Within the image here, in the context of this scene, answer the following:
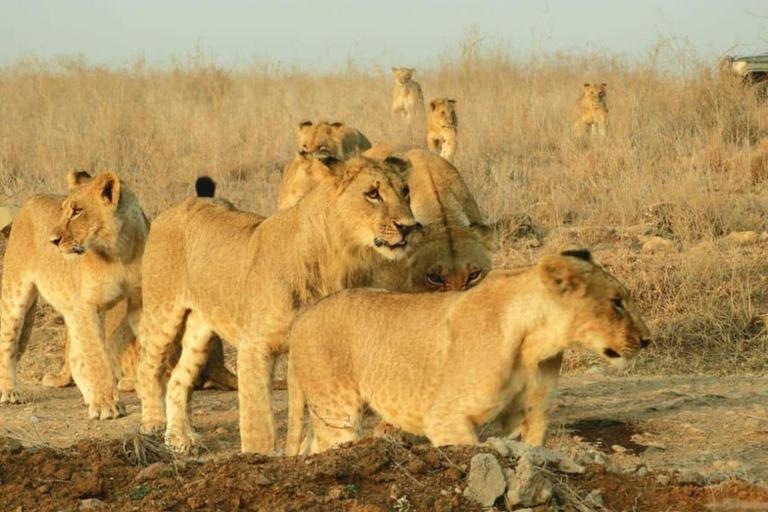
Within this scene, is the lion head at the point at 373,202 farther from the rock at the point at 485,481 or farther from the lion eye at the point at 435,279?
the rock at the point at 485,481

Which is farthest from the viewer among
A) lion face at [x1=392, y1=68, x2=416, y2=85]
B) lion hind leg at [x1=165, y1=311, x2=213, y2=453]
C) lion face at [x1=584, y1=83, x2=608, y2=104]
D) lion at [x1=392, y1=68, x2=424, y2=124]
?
lion face at [x1=392, y1=68, x2=416, y2=85]

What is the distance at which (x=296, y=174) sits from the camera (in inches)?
372

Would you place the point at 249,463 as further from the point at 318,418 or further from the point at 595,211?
the point at 595,211

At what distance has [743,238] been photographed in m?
12.0

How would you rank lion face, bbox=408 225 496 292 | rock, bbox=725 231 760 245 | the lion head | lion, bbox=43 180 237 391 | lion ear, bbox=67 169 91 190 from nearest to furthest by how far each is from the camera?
1. the lion head
2. lion face, bbox=408 225 496 292
3. lion ear, bbox=67 169 91 190
4. lion, bbox=43 180 237 391
5. rock, bbox=725 231 760 245

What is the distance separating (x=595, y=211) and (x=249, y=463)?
9.53m

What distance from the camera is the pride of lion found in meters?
5.03

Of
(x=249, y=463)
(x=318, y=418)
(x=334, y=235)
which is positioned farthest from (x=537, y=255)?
(x=249, y=463)

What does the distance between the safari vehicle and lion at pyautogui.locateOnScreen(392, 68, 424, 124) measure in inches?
225

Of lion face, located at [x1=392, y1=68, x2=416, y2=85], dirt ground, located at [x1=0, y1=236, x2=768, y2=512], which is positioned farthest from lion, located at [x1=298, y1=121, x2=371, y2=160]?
lion face, located at [x1=392, y1=68, x2=416, y2=85]

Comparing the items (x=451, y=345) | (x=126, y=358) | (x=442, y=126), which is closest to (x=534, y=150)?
(x=442, y=126)

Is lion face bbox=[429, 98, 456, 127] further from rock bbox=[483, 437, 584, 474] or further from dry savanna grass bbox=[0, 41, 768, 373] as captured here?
rock bbox=[483, 437, 584, 474]

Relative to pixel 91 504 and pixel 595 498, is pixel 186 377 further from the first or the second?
pixel 595 498

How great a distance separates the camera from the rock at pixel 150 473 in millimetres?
4680
